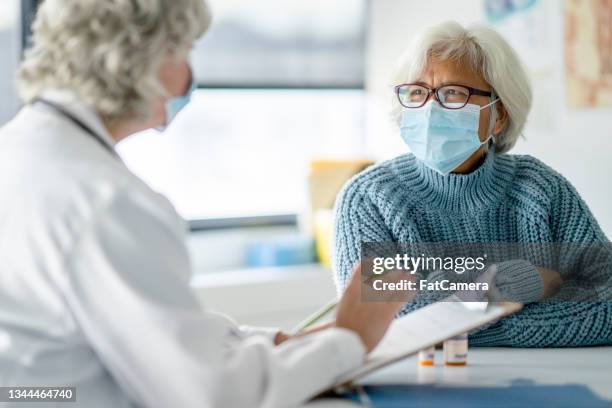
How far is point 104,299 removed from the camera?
1.03 metres

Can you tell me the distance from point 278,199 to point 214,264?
45cm

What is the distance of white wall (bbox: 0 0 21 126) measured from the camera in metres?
3.20

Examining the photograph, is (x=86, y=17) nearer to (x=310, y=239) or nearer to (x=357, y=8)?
(x=310, y=239)

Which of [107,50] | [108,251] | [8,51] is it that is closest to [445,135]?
[107,50]

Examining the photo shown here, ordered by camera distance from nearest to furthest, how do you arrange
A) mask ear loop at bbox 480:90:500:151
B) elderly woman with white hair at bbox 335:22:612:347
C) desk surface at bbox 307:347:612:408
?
desk surface at bbox 307:347:612:408, elderly woman with white hair at bbox 335:22:612:347, mask ear loop at bbox 480:90:500:151

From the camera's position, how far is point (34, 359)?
1134 millimetres

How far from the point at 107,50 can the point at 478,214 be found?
106cm

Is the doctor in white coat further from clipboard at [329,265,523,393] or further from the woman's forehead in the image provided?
the woman's forehead

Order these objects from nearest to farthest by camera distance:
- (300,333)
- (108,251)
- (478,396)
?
(108,251) < (478,396) < (300,333)

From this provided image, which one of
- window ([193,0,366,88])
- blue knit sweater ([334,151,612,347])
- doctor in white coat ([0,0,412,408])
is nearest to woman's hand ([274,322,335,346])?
doctor in white coat ([0,0,412,408])

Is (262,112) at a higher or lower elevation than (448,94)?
lower

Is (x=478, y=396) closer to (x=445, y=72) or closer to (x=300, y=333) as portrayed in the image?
(x=300, y=333)

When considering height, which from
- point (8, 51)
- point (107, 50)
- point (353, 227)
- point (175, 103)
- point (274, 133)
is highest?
point (107, 50)

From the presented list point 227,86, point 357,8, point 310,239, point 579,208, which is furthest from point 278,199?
point 579,208
